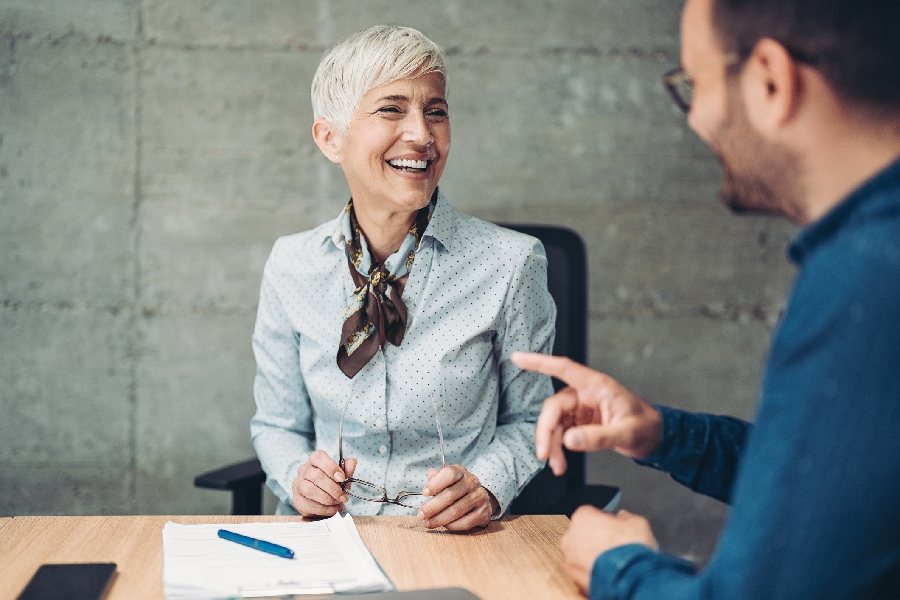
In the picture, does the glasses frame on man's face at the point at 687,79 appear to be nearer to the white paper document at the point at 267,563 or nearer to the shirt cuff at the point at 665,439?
the shirt cuff at the point at 665,439

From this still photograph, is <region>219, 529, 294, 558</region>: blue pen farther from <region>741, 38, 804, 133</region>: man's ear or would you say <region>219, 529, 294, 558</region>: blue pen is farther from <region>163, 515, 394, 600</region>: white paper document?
<region>741, 38, 804, 133</region>: man's ear

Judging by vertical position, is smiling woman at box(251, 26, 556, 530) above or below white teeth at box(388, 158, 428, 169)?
below

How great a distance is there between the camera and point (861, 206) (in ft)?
2.45

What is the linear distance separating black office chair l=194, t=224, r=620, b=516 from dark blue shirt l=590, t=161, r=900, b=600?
3.24 feet

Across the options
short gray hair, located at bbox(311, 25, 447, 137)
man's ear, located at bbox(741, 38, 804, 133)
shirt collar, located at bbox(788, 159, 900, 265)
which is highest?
short gray hair, located at bbox(311, 25, 447, 137)

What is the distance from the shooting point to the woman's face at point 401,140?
1.71m

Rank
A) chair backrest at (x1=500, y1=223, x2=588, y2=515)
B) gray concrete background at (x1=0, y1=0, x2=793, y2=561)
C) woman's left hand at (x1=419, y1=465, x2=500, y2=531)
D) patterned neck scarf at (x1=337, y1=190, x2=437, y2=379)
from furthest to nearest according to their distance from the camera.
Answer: gray concrete background at (x1=0, y1=0, x2=793, y2=561) < chair backrest at (x1=500, y1=223, x2=588, y2=515) < patterned neck scarf at (x1=337, y1=190, x2=437, y2=379) < woman's left hand at (x1=419, y1=465, x2=500, y2=531)

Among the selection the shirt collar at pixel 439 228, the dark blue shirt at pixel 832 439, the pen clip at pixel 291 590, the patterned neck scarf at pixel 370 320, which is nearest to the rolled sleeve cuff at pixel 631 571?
the dark blue shirt at pixel 832 439

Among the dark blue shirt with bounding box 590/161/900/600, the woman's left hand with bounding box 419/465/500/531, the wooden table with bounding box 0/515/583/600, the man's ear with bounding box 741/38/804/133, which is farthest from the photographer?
the woman's left hand with bounding box 419/465/500/531

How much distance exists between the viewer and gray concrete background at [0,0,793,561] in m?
2.48

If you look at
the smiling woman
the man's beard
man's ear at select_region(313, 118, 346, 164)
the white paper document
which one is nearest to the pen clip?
the white paper document

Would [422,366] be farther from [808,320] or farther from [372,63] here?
[808,320]

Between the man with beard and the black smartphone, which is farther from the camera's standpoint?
the black smartphone

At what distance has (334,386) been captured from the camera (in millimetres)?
1731
